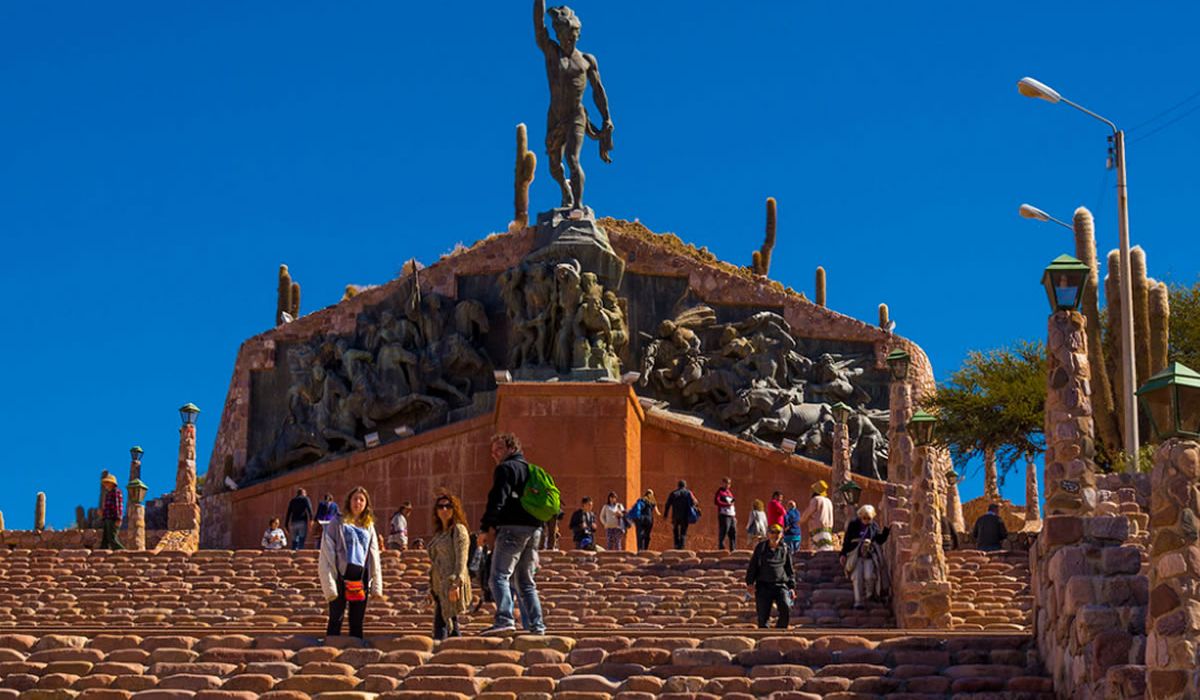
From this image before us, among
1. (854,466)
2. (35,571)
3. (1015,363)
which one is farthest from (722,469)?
(35,571)

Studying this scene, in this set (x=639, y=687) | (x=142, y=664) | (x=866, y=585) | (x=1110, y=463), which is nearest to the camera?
(x=639, y=687)

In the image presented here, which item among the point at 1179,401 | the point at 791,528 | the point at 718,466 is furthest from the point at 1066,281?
the point at 718,466

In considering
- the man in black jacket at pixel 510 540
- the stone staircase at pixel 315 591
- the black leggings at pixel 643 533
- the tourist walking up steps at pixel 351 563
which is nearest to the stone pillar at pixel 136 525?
the stone staircase at pixel 315 591

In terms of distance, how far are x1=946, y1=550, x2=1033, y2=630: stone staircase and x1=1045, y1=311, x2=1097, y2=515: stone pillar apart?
472 centimetres

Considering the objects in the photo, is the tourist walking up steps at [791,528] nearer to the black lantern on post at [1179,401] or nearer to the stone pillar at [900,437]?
the stone pillar at [900,437]

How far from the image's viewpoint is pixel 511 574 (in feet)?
53.8

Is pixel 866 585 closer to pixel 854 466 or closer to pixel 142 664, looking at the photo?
pixel 142 664

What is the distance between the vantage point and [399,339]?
132ft

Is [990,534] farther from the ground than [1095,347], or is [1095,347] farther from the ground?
[1095,347]

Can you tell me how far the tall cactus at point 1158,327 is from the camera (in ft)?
99.7

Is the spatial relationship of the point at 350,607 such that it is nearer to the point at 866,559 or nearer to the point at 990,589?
the point at 866,559

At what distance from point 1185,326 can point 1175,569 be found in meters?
25.5

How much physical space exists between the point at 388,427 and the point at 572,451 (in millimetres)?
5846

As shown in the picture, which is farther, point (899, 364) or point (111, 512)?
point (111, 512)
